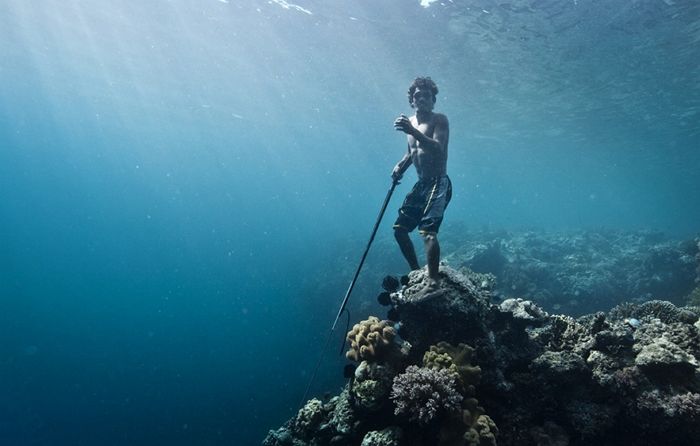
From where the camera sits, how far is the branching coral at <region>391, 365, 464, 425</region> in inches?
155

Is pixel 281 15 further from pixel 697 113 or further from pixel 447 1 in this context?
pixel 697 113

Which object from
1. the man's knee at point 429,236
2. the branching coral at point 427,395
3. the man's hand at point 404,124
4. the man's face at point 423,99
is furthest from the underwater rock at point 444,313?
the man's face at point 423,99

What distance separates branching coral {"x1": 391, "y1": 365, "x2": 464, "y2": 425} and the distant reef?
13 millimetres

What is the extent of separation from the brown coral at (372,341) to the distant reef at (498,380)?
0.02 metres

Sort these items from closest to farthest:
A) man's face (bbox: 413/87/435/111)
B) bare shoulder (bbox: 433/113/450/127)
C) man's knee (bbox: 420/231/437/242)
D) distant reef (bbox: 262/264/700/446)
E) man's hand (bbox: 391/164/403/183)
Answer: distant reef (bbox: 262/264/700/446) < man's knee (bbox: 420/231/437/242) < bare shoulder (bbox: 433/113/450/127) < man's face (bbox: 413/87/435/111) < man's hand (bbox: 391/164/403/183)

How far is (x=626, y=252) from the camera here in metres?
22.2

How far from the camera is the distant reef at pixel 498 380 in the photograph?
4.08 metres

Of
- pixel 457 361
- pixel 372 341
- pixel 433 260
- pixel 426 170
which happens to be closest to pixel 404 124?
pixel 426 170

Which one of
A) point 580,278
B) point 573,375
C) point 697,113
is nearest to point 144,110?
point 580,278

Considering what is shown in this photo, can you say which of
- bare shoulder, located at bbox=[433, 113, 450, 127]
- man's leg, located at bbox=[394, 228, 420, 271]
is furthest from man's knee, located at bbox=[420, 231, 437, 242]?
bare shoulder, located at bbox=[433, 113, 450, 127]

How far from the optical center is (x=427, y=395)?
4047 mm

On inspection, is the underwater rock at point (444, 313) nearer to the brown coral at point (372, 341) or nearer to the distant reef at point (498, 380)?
the distant reef at point (498, 380)

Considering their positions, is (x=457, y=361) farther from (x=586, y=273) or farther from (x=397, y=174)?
(x=586, y=273)

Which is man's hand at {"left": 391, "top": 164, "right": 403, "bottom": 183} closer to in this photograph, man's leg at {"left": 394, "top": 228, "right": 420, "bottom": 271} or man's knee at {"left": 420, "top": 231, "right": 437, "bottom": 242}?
man's leg at {"left": 394, "top": 228, "right": 420, "bottom": 271}
